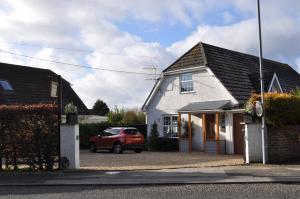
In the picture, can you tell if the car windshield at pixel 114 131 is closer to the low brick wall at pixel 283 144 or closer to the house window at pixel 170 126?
the house window at pixel 170 126

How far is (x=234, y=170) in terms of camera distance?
1612 centimetres

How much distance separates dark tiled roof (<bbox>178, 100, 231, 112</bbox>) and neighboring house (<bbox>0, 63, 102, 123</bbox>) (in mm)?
10996

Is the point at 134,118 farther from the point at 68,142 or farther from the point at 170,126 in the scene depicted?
the point at 68,142

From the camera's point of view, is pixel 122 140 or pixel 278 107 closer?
pixel 278 107

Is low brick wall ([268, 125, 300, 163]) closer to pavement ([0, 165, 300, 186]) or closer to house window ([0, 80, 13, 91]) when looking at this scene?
pavement ([0, 165, 300, 186])

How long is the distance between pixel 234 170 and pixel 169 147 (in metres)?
14.1

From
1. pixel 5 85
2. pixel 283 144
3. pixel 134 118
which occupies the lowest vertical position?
pixel 283 144

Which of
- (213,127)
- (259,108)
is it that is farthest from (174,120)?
(259,108)

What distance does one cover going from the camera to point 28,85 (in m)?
38.9

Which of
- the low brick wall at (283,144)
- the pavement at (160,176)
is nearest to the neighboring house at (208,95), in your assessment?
the low brick wall at (283,144)

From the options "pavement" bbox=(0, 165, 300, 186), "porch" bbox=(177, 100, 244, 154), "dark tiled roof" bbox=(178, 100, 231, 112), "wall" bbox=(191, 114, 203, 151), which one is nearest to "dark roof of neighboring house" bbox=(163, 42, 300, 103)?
"dark tiled roof" bbox=(178, 100, 231, 112)

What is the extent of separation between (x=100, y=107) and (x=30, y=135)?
5773 centimetres

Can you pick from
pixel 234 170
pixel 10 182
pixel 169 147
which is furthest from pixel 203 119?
pixel 10 182

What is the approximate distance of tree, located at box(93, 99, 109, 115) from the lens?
73250 mm
